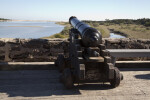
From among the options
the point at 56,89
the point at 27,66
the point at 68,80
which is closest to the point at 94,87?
the point at 68,80

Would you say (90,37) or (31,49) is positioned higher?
(90,37)

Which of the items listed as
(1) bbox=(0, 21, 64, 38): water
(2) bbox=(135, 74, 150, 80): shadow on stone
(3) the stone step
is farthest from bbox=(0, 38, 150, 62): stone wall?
(1) bbox=(0, 21, 64, 38): water

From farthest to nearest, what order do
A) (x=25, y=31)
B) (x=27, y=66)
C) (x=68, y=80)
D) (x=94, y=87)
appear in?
(x=25, y=31) → (x=27, y=66) → (x=94, y=87) → (x=68, y=80)

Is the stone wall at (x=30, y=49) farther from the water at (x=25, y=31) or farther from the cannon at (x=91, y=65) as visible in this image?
the water at (x=25, y=31)

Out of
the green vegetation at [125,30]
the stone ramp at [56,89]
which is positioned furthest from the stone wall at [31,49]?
the green vegetation at [125,30]

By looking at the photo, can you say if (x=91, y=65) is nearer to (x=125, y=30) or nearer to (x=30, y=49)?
(x=30, y=49)

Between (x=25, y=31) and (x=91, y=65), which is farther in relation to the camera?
(x=25, y=31)

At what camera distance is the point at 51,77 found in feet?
16.0

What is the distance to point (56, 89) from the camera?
4133 millimetres

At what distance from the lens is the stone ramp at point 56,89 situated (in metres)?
3.80

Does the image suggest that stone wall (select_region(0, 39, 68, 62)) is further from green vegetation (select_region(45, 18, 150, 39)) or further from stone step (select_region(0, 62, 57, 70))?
green vegetation (select_region(45, 18, 150, 39))

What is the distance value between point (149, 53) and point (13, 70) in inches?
132

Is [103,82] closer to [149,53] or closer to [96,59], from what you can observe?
[96,59]

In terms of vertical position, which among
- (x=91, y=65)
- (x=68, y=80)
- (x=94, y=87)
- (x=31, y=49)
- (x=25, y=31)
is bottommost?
(x=94, y=87)
